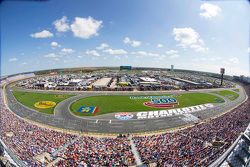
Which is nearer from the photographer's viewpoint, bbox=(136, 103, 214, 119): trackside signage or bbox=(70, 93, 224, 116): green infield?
bbox=(136, 103, 214, 119): trackside signage

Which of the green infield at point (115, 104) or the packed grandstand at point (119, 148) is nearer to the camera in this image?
the packed grandstand at point (119, 148)

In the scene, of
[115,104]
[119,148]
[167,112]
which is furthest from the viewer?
[115,104]

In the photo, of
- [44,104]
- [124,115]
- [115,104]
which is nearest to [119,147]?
[124,115]

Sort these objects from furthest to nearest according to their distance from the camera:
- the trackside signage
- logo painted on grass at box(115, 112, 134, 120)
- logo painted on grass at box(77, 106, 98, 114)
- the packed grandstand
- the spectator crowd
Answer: logo painted on grass at box(77, 106, 98, 114)
the trackside signage
logo painted on grass at box(115, 112, 134, 120)
the spectator crowd
the packed grandstand

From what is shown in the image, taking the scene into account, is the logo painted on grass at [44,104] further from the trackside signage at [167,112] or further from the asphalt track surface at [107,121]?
the trackside signage at [167,112]

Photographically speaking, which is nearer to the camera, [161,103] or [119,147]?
[119,147]

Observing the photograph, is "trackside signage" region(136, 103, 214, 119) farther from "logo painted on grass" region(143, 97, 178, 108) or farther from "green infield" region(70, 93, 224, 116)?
"logo painted on grass" region(143, 97, 178, 108)

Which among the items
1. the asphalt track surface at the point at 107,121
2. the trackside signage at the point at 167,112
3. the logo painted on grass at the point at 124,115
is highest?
the trackside signage at the point at 167,112

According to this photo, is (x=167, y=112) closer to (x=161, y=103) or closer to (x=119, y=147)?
(x=161, y=103)

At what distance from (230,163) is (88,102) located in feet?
141

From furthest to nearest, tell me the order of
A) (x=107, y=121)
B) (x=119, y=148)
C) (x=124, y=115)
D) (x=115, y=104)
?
(x=115, y=104) → (x=124, y=115) → (x=107, y=121) → (x=119, y=148)

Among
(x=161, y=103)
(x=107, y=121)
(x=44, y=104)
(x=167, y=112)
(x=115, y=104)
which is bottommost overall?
(x=107, y=121)

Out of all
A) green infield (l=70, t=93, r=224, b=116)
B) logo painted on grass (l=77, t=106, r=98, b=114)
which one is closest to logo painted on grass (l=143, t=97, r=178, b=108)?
green infield (l=70, t=93, r=224, b=116)

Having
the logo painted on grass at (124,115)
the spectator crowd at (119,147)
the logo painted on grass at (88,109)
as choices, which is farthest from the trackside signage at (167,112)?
the spectator crowd at (119,147)
